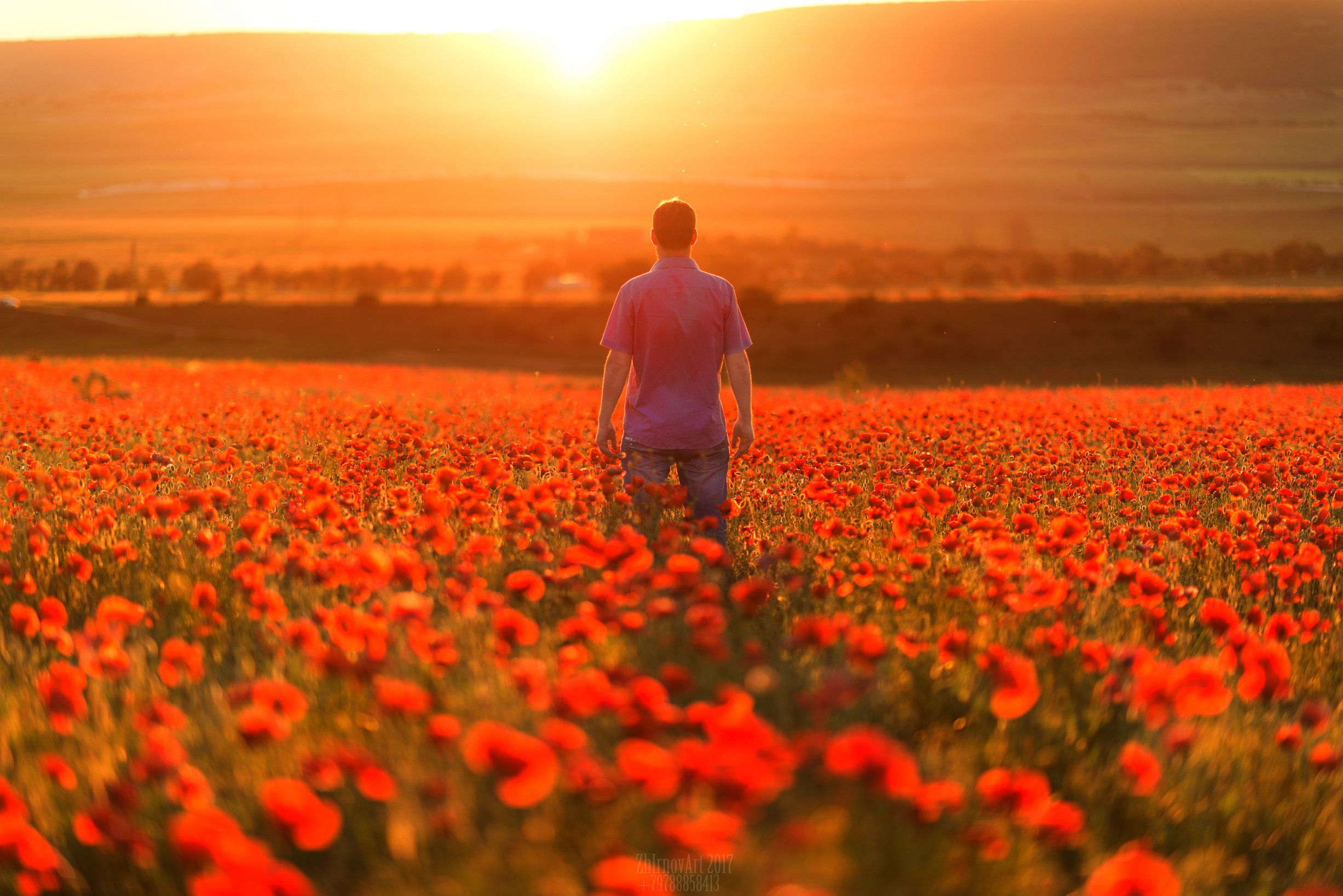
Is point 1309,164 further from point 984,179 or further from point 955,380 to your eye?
point 955,380

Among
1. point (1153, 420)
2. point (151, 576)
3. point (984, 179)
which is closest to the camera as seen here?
point (151, 576)

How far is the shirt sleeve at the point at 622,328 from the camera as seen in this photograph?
19.8ft

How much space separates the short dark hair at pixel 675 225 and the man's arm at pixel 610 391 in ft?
2.19

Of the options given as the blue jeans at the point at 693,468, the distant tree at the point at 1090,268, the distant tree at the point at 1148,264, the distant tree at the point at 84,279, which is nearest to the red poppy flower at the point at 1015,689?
the blue jeans at the point at 693,468

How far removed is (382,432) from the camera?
8.96 metres

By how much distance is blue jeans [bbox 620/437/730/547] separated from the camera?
611 centimetres

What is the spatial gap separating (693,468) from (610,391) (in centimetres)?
65

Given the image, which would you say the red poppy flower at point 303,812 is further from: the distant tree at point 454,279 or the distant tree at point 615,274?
the distant tree at point 454,279

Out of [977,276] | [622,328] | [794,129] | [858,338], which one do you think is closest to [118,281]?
[858,338]

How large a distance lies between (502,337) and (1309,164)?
121569 millimetres

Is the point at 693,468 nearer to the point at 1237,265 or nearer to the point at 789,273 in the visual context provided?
the point at 789,273

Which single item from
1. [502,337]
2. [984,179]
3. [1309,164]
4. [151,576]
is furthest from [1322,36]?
[151,576]

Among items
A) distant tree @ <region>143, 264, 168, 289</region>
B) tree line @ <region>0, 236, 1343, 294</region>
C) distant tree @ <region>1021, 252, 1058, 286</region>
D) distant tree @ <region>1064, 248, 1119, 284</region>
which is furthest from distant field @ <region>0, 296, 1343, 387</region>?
distant tree @ <region>1064, 248, 1119, 284</region>

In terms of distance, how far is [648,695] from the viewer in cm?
217
